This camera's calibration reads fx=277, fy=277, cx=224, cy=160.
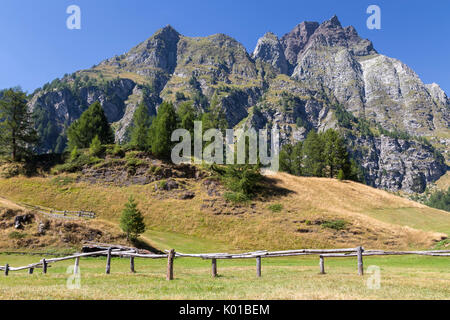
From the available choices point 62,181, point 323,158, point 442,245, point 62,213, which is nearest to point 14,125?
point 62,181

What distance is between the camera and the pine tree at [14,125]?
6238 centimetres

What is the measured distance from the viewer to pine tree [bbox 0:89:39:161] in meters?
62.4

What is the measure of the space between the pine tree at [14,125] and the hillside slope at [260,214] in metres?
9.32

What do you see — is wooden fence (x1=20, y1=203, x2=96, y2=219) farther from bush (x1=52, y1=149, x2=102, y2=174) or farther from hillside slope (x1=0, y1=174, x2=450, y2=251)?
bush (x1=52, y1=149, x2=102, y2=174)

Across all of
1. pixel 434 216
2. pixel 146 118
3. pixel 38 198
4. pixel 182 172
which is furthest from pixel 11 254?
pixel 434 216

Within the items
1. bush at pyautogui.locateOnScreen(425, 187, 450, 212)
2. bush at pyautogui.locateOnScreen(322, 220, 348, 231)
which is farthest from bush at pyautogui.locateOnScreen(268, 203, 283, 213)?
bush at pyautogui.locateOnScreen(425, 187, 450, 212)

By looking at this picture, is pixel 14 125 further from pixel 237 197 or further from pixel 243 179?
pixel 243 179

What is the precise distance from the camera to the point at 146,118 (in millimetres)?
81375

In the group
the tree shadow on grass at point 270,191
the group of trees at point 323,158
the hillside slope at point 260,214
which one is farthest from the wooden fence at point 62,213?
the group of trees at point 323,158

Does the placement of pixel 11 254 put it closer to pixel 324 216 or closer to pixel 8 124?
pixel 8 124

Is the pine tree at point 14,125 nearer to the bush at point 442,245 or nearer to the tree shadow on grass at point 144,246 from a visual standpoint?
the tree shadow on grass at point 144,246

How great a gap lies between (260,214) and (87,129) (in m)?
54.5

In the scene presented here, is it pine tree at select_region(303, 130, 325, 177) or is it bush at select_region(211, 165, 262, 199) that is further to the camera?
pine tree at select_region(303, 130, 325, 177)

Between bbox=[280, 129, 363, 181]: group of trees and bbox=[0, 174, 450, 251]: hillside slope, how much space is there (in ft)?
45.9
